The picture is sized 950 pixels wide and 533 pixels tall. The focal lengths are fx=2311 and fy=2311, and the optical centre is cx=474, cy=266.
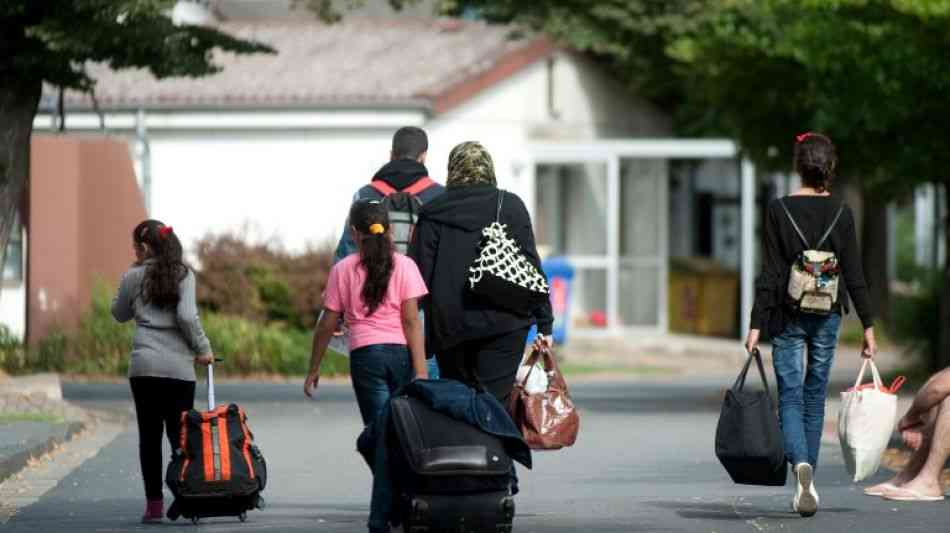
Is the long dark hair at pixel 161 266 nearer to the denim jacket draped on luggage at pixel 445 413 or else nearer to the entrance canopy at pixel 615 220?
the denim jacket draped on luggage at pixel 445 413

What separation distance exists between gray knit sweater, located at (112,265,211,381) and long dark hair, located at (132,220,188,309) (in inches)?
1.6

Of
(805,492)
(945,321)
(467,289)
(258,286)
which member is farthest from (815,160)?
(258,286)

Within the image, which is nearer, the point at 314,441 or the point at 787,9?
the point at 314,441

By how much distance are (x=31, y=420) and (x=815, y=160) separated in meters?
7.32

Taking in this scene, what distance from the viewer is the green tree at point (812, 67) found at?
20.2m

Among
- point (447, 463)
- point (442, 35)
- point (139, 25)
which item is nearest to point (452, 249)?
point (447, 463)

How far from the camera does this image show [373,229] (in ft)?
32.9

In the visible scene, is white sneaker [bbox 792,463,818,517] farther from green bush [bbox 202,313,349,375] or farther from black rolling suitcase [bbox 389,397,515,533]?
green bush [bbox 202,313,349,375]

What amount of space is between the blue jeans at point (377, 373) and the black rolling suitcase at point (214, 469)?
96 centimetres

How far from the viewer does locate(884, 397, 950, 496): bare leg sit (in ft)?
37.7

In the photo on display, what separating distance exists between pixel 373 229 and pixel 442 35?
2358 cm

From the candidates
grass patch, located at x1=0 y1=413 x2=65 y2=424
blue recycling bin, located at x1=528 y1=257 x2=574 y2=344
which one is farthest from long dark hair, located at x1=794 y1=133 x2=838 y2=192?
blue recycling bin, located at x1=528 y1=257 x2=574 y2=344

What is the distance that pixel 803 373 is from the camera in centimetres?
1130

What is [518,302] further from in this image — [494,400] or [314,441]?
[314,441]
